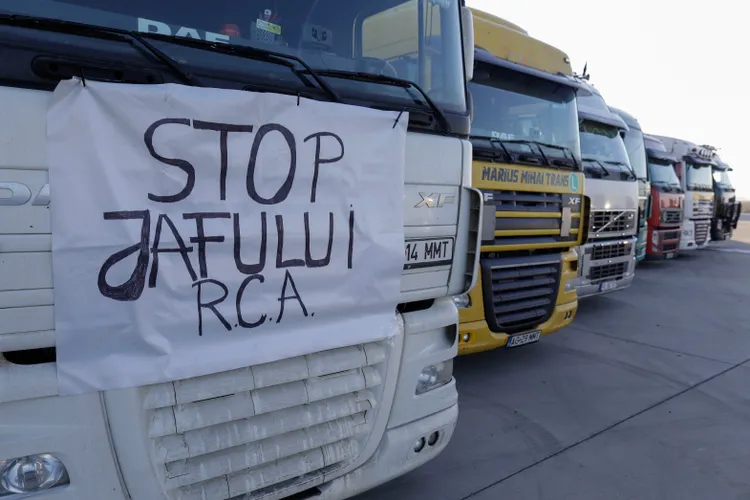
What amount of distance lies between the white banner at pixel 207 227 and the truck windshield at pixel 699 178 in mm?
12909

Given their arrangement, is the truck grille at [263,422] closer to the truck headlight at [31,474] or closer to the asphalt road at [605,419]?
the truck headlight at [31,474]

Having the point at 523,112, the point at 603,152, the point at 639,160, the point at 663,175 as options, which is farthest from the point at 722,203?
the point at 523,112

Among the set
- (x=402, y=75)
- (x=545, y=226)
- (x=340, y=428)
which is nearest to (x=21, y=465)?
(x=340, y=428)

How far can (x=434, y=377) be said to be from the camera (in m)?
2.78

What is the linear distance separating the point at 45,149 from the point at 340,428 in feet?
4.98

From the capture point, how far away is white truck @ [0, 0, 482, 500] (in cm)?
163

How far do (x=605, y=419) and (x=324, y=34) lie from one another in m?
3.42

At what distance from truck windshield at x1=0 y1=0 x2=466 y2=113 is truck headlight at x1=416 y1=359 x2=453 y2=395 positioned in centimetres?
128

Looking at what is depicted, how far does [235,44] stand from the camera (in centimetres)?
204

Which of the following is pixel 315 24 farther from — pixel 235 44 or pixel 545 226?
pixel 545 226

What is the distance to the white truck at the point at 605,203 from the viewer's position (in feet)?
22.0

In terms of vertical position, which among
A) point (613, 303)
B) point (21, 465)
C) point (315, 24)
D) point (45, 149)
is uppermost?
point (315, 24)

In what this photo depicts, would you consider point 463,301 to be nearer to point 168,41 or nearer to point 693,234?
point 168,41

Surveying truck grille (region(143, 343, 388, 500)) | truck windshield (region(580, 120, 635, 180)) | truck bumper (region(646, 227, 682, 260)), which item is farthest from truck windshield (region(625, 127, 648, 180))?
truck grille (region(143, 343, 388, 500))
